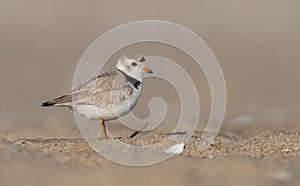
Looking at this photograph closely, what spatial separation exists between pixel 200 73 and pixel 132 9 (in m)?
14.7

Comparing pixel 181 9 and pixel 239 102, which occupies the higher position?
pixel 181 9

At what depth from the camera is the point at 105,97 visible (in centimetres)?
913

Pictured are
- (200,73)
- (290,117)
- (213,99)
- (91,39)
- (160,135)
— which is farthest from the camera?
(91,39)

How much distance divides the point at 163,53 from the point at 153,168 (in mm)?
18823

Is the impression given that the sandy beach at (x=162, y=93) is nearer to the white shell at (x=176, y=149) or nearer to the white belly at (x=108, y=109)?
the white shell at (x=176, y=149)

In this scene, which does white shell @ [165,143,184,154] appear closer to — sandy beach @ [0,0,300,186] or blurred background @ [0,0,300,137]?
sandy beach @ [0,0,300,186]

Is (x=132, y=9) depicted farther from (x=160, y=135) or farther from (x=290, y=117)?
(x=160, y=135)

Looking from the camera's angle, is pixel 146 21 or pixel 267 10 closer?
pixel 146 21

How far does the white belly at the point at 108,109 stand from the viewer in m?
9.05

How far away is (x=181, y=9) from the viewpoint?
121ft

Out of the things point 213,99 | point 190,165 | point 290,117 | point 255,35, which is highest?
point 255,35

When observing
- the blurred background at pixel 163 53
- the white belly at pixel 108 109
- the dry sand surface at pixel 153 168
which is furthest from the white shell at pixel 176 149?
the blurred background at pixel 163 53

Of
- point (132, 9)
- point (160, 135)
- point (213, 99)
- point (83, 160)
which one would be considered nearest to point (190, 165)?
point (83, 160)

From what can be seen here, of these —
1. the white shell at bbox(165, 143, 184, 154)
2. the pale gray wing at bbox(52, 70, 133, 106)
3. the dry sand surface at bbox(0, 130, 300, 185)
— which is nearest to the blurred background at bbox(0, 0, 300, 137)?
the pale gray wing at bbox(52, 70, 133, 106)
